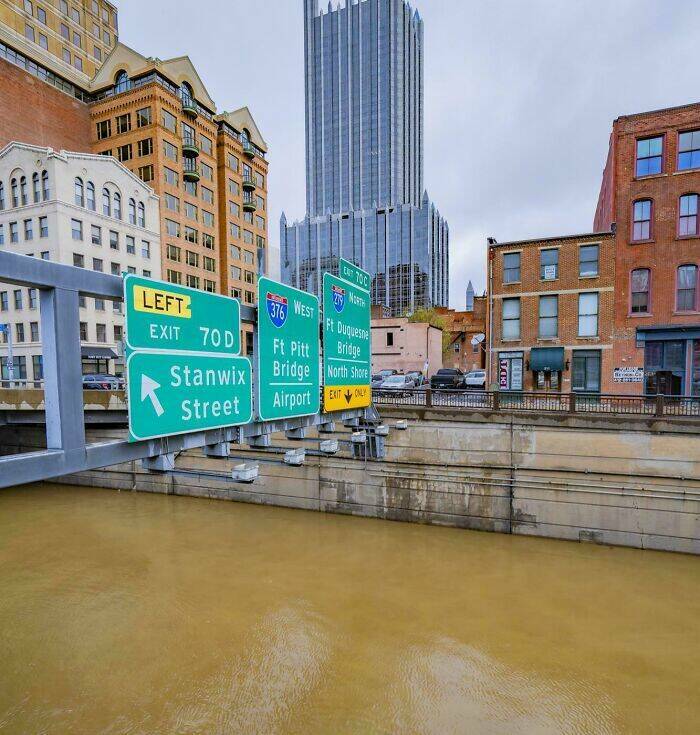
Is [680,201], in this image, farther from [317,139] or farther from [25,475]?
[317,139]

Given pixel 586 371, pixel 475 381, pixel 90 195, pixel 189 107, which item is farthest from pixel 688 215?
pixel 189 107

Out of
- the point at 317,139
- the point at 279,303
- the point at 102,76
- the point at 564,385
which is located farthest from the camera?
the point at 317,139

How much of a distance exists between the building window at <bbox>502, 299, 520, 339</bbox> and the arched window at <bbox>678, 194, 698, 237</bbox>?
8.43 m

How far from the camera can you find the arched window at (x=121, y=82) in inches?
1847

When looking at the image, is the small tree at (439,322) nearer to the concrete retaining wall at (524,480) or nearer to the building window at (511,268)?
the building window at (511,268)

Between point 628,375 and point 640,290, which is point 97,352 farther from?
point 640,290

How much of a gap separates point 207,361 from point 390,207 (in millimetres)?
163937

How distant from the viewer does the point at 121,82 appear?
4728 cm

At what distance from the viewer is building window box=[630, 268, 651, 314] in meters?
22.1

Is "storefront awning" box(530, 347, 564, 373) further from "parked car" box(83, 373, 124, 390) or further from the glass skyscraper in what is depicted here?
the glass skyscraper

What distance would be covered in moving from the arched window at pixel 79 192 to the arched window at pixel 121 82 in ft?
52.7

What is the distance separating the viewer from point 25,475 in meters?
3.77

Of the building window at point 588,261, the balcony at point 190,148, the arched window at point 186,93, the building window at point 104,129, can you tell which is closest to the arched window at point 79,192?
the building window at point 104,129

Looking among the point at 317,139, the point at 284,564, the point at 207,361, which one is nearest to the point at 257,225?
the point at 284,564
